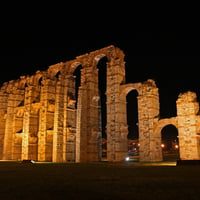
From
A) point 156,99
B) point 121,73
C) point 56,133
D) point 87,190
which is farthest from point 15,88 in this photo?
point 87,190

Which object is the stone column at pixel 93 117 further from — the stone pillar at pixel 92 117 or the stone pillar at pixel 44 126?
the stone pillar at pixel 44 126

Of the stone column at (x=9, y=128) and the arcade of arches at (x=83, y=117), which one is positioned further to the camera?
the stone column at (x=9, y=128)

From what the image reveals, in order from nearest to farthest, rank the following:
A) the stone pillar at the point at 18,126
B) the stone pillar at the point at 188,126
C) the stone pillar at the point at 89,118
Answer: the stone pillar at the point at 188,126, the stone pillar at the point at 89,118, the stone pillar at the point at 18,126

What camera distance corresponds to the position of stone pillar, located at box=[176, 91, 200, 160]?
21.0 metres

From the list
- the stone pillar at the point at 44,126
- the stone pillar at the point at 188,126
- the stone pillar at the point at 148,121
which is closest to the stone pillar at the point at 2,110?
the stone pillar at the point at 44,126

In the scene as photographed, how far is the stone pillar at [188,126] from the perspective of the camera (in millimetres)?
21031

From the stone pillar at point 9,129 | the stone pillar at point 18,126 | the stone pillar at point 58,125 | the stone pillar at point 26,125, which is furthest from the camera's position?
the stone pillar at point 9,129

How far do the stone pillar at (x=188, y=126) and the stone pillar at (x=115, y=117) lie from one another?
6467mm

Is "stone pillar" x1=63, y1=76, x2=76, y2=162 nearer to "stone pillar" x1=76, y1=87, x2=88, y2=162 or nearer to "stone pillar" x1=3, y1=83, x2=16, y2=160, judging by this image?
"stone pillar" x1=76, y1=87, x2=88, y2=162

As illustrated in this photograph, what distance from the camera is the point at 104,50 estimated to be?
29.3 metres

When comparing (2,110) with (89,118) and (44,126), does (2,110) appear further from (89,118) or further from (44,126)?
(89,118)

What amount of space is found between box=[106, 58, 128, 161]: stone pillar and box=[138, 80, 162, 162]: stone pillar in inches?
91.6

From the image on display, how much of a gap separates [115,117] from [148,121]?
12.6 ft

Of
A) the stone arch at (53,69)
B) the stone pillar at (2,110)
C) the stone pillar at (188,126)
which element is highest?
the stone arch at (53,69)
